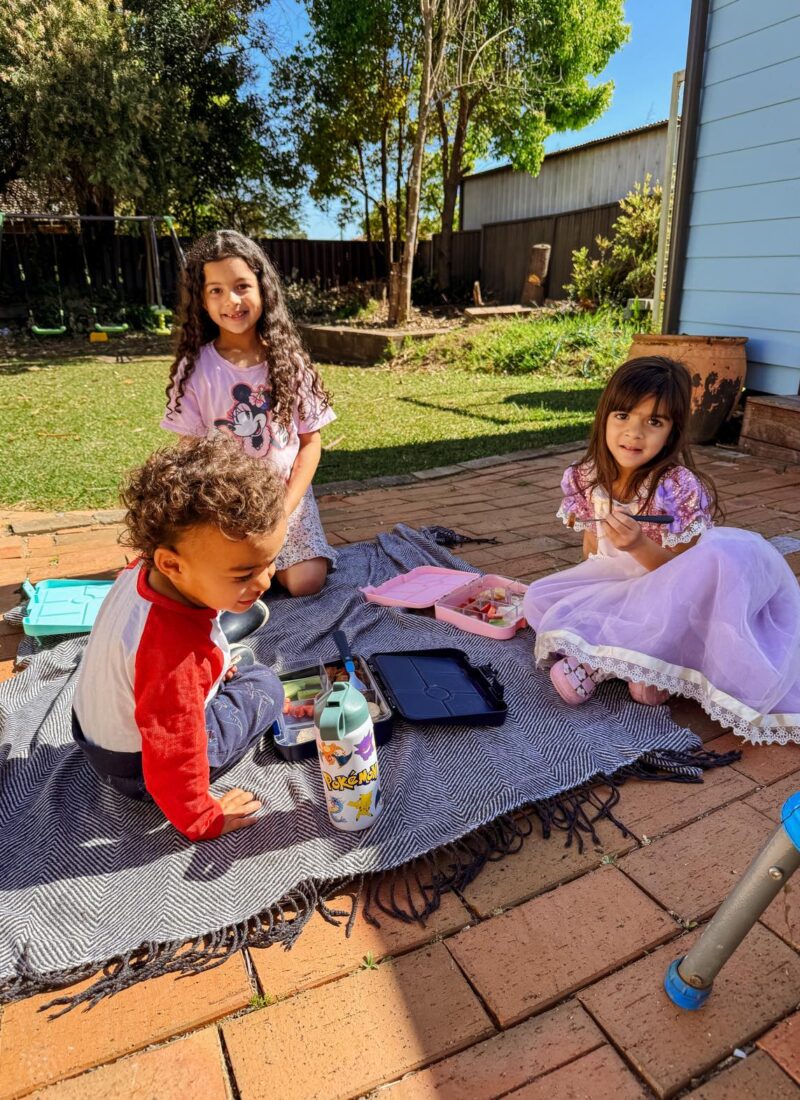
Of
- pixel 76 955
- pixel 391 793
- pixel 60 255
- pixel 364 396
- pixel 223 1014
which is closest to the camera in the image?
pixel 223 1014

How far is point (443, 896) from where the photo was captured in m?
1.45

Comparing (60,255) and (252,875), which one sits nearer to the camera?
(252,875)

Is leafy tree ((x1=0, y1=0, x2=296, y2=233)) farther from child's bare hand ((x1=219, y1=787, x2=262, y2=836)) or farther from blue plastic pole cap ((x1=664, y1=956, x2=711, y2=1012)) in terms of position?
blue plastic pole cap ((x1=664, y1=956, x2=711, y2=1012))

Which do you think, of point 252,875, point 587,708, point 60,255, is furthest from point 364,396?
point 60,255

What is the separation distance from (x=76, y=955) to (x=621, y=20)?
62.0 ft

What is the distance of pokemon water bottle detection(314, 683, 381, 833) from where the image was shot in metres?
1.48

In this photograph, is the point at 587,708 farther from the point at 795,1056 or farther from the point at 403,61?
the point at 403,61

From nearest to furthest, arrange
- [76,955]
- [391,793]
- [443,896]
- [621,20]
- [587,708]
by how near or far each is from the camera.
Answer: [76,955]
[443,896]
[391,793]
[587,708]
[621,20]

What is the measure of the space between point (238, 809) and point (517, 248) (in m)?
14.7

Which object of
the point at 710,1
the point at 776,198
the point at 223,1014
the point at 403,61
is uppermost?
the point at 403,61

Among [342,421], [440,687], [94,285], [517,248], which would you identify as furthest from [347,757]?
[517,248]

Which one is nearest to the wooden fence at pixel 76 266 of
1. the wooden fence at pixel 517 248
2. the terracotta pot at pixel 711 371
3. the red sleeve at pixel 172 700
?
the wooden fence at pixel 517 248

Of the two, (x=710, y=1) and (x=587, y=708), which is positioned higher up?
(x=710, y=1)

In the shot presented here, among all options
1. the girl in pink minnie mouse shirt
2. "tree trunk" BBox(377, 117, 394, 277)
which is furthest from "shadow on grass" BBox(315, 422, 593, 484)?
"tree trunk" BBox(377, 117, 394, 277)
